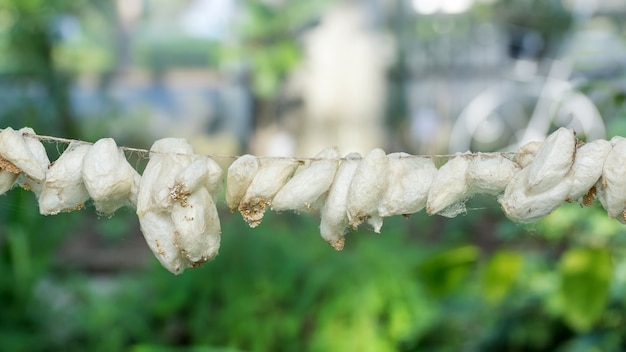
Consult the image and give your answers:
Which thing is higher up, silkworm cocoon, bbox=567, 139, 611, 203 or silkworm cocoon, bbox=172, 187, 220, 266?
silkworm cocoon, bbox=567, 139, 611, 203

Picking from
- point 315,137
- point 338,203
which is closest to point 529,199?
point 338,203

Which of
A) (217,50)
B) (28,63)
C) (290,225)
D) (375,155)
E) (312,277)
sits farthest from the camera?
(217,50)

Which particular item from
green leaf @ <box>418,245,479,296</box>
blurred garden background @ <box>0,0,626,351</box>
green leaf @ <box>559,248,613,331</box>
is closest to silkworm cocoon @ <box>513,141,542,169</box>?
blurred garden background @ <box>0,0,626,351</box>

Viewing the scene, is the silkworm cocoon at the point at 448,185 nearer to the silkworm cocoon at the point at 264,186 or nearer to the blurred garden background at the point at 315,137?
the silkworm cocoon at the point at 264,186

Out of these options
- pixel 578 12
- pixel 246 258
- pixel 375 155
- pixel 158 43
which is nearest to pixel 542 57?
pixel 578 12

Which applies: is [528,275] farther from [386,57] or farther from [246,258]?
[386,57]

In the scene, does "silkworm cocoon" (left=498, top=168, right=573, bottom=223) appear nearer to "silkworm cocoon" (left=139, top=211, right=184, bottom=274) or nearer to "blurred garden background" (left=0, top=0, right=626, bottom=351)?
"silkworm cocoon" (left=139, top=211, right=184, bottom=274)
